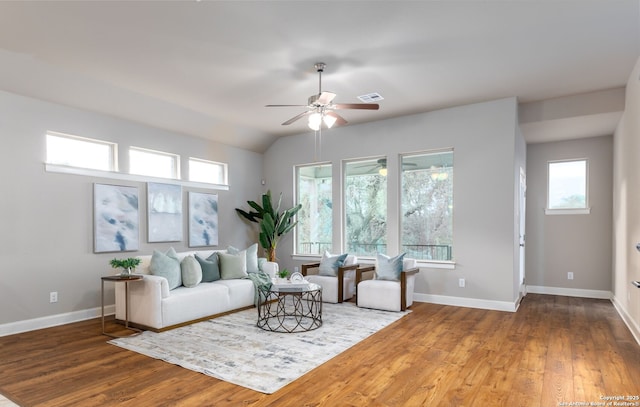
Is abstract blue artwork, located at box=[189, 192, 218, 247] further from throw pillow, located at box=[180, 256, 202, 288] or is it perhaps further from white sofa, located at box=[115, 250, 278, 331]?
throw pillow, located at box=[180, 256, 202, 288]

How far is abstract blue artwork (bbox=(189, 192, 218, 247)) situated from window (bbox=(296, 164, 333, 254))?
5.43ft

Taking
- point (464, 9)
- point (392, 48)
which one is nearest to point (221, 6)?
point (392, 48)

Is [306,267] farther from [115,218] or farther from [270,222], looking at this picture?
[115,218]

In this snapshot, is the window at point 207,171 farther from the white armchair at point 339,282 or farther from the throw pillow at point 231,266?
the white armchair at point 339,282

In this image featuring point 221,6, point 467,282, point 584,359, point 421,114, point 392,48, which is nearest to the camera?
point 221,6

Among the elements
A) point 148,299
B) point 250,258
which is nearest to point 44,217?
point 148,299

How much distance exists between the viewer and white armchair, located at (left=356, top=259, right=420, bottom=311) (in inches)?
207

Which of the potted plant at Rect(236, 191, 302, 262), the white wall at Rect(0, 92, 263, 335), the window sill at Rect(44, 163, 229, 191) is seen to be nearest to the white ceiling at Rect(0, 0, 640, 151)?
the white wall at Rect(0, 92, 263, 335)

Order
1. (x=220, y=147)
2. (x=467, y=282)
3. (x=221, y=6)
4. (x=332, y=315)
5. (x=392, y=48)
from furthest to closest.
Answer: (x=220, y=147) → (x=467, y=282) → (x=332, y=315) → (x=392, y=48) → (x=221, y=6)

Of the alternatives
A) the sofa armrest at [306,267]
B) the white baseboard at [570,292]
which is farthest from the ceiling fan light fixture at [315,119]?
the white baseboard at [570,292]

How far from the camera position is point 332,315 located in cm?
506

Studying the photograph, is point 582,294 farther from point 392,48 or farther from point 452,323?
point 392,48

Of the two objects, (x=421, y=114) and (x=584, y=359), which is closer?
(x=584, y=359)

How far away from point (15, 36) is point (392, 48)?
355 centimetres
